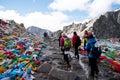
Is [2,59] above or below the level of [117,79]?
above

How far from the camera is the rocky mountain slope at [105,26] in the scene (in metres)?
50.5

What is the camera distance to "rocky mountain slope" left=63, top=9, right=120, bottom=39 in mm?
50450

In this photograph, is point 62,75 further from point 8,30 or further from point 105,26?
point 105,26

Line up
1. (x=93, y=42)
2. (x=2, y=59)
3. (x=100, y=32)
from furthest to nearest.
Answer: (x=100, y=32) < (x=2, y=59) < (x=93, y=42)

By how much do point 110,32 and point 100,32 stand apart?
15.3 feet

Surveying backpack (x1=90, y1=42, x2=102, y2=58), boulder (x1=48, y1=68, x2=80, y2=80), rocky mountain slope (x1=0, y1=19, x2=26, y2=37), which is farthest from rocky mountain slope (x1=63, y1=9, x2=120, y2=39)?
backpack (x1=90, y1=42, x2=102, y2=58)

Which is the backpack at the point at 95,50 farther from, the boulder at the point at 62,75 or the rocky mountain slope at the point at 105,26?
the rocky mountain slope at the point at 105,26

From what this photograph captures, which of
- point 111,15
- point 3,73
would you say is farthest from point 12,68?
point 111,15

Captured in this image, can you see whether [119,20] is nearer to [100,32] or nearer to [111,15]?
[111,15]

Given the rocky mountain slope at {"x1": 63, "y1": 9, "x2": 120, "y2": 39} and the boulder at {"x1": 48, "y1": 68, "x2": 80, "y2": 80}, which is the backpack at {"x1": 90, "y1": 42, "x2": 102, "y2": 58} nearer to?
the boulder at {"x1": 48, "y1": 68, "x2": 80, "y2": 80}

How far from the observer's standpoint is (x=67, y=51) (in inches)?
453

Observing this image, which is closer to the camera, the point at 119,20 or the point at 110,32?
the point at 110,32

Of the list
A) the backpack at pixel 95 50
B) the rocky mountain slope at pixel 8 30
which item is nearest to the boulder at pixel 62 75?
the backpack at pixel 95 50

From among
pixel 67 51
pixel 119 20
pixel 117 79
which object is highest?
pixel 119 20
